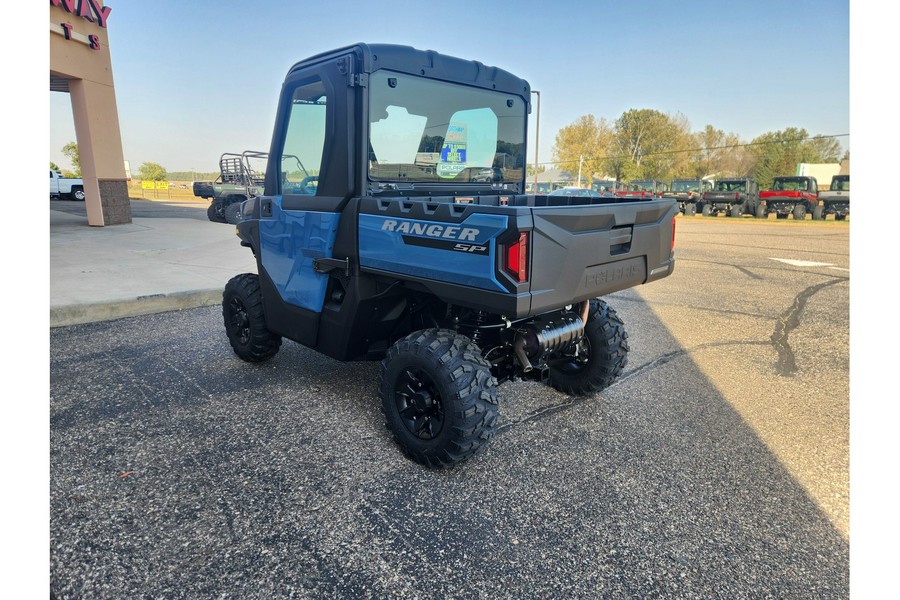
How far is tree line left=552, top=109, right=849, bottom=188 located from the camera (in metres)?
66.9

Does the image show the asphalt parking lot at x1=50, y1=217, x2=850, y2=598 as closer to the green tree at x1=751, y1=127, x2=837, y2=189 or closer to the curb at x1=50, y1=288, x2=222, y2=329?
the curb at x1=50, y1=288, x2=222, y2=329

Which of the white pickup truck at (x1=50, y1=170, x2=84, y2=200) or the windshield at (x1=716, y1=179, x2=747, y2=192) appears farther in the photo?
the windshield at (x1=716, y1=179, x2=747, y2=192)

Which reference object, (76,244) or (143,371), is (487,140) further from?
(76,244)

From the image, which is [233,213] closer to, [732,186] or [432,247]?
[432,247]

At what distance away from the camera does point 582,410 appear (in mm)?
3898

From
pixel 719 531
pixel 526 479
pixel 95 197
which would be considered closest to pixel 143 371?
pixel 526 479

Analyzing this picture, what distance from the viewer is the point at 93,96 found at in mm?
13719

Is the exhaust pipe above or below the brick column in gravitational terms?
below

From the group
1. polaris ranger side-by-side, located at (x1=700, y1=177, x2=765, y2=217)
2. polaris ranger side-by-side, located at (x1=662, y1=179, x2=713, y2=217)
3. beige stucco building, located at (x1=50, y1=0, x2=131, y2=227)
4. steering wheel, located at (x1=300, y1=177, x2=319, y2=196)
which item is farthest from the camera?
polaris ranger side-by-side, located at (x1=662, y1=179, x2=713, y2=217)

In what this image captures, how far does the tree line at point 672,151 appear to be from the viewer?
A: 6694 cm

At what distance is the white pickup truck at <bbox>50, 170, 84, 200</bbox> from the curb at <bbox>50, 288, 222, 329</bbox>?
28382mm

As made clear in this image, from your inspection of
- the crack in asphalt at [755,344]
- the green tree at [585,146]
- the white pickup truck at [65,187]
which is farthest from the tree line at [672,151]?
the crack in asphalt at [755,344]

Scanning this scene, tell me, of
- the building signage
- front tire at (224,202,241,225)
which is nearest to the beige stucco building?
the building signage

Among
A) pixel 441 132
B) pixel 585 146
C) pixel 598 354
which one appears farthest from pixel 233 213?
pixel 585 146
